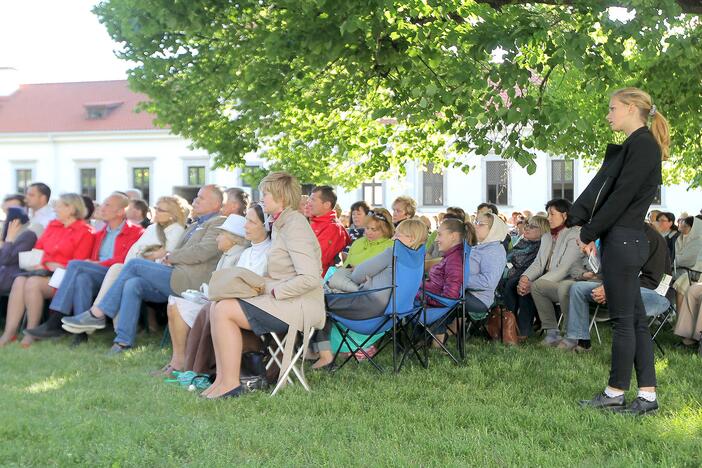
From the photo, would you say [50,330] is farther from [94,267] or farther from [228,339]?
[228,339]

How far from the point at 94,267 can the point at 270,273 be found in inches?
130

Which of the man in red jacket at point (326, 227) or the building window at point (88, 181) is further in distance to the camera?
the building window at point (88, 181)

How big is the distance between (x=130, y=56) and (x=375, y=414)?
7298 millimetres

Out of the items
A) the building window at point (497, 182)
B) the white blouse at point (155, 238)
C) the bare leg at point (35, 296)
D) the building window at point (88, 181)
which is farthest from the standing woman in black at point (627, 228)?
the building window at point (88, 181)

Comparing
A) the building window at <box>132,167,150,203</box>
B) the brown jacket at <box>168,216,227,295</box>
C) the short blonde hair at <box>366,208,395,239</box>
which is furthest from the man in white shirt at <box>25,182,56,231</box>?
the building window at <box>132,167,150,203</box>

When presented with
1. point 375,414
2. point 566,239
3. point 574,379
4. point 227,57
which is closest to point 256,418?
point 375,414

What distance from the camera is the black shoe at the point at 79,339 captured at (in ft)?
26.7

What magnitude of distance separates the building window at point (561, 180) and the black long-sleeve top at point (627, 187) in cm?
3443

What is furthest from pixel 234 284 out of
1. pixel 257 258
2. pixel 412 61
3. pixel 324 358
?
pixel 412 61

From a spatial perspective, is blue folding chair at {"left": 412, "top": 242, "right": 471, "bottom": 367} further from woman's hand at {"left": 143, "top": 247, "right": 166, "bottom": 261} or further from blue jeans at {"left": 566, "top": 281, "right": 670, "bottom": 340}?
woman's hand at {"left": 143, "top": 247, "right": 166, "bottom": 261}

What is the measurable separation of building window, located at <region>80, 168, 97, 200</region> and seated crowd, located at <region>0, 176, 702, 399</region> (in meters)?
36.4

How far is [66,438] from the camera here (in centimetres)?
451

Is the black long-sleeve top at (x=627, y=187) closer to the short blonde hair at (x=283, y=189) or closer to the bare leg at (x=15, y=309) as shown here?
the short blonde hair at (x=283, y=189)

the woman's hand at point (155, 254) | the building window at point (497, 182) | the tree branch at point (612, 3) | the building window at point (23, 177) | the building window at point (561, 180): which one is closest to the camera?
the tree branch at point (612, 3)
